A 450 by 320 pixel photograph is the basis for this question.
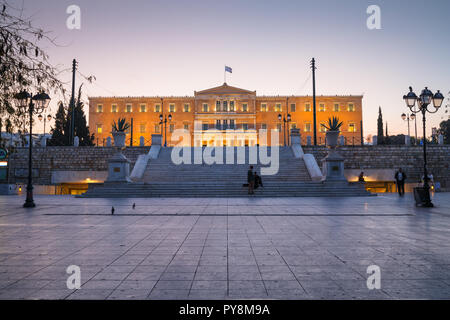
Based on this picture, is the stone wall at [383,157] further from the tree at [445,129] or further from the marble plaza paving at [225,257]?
the tree at [445,129]

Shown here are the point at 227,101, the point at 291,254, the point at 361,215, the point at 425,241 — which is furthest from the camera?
the point at 227,101

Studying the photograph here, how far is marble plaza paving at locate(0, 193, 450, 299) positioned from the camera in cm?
357

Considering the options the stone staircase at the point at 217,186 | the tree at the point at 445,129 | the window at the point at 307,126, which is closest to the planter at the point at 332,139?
the stone staircase at the point at 217,186

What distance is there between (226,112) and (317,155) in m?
43.2

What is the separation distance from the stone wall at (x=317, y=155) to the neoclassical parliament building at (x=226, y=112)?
125ft

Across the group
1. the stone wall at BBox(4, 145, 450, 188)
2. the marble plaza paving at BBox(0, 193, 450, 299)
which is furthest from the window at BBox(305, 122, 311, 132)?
the marble plaza paving at BBox(0, 193, 450, 299)

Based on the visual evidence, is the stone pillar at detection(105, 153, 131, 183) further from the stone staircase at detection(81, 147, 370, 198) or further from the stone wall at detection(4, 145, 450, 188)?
the stone wall at detection(4, 145, 450, 188)

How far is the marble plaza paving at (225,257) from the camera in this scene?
3572mm

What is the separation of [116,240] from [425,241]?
6.26 meters

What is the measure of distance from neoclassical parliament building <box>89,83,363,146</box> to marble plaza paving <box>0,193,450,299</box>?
2310 inches

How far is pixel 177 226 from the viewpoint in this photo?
8.18m

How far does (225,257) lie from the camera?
5074mm
